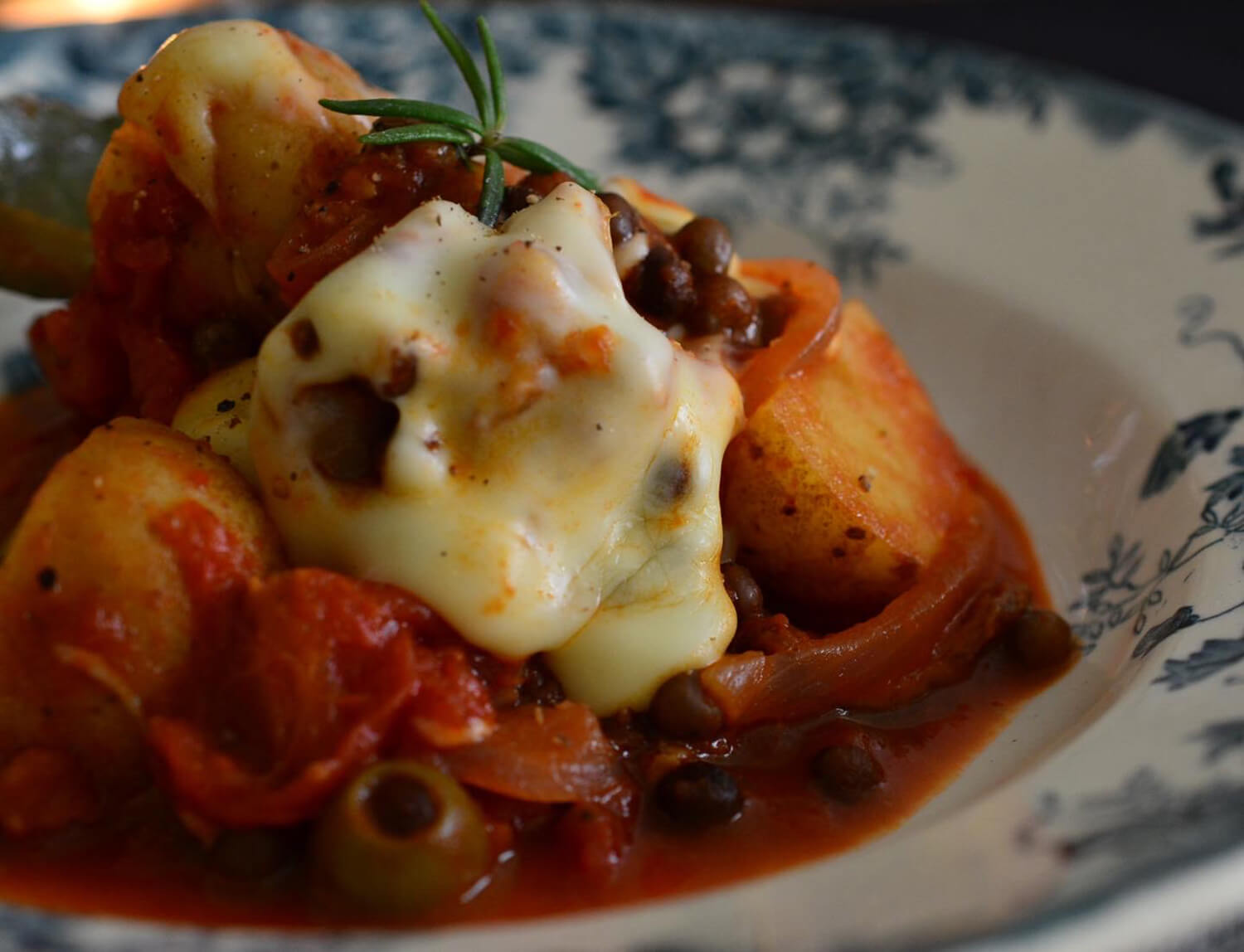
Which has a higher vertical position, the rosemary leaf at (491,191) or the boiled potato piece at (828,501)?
the rosemary leaf at (491,191)

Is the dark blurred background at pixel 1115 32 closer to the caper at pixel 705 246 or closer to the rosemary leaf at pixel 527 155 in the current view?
the caper at pixel 705 246

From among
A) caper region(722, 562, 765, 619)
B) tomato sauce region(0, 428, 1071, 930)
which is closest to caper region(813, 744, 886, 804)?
tomato sauce region(0, 428, 1071, 930)

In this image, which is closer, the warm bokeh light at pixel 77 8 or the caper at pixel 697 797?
the caper at pixel 697 797

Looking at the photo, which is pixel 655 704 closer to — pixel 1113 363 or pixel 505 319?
pixel 505 319

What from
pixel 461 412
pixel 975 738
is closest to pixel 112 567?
pixel 461 412

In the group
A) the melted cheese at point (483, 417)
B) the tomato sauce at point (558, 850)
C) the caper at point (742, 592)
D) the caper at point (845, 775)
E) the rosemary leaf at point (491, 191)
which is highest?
the rosemary leaf at point (491, 191)

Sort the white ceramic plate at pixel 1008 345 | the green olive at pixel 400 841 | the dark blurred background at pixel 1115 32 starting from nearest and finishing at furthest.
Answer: the white ceramic plate at pixel 1008 345 < the green olive at pixel 400 841 < the dark blurred background at pixel 1115 32

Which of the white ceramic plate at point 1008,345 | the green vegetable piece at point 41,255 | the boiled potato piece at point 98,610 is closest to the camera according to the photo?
the white ceramic plate at point 1008,345

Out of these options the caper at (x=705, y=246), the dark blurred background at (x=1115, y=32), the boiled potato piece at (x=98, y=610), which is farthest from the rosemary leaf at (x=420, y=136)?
the dark blurred background at (x=1115, y=32)
